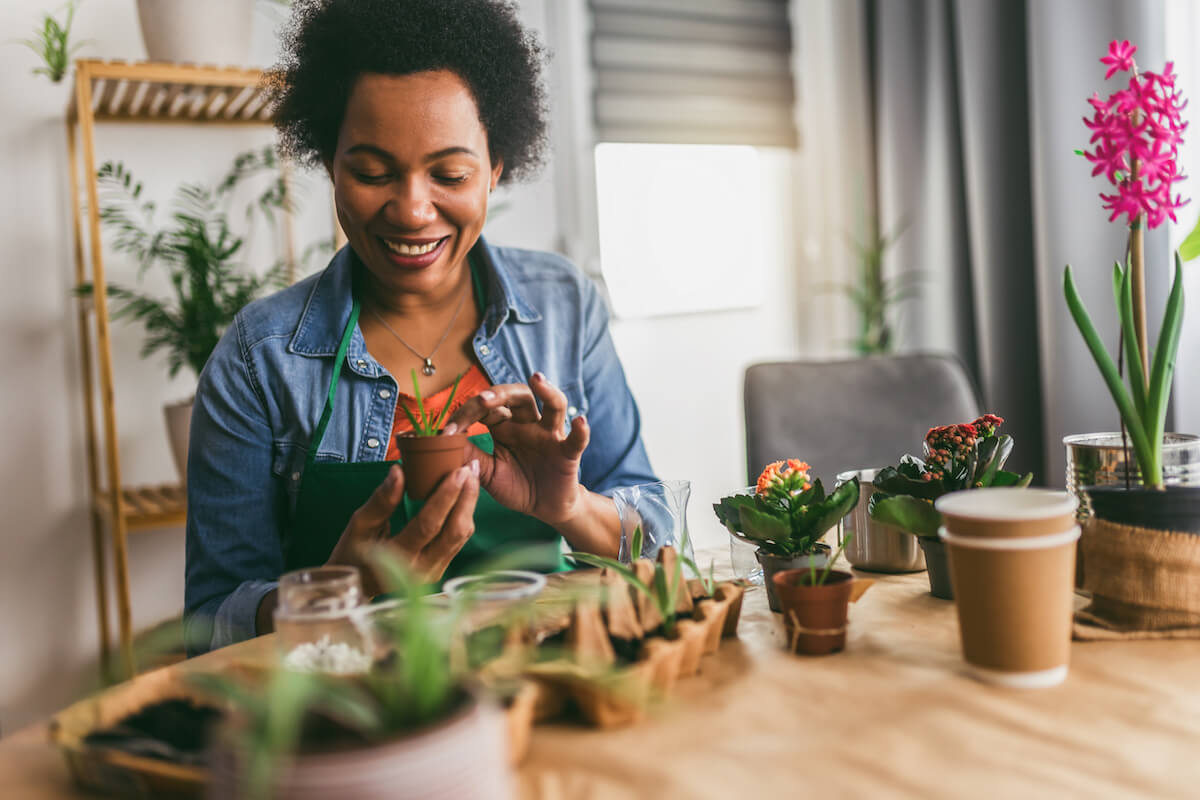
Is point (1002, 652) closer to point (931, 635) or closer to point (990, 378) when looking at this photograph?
point (931, 635)

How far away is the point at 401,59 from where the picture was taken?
1.32 metres

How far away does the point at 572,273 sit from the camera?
1.65 metres

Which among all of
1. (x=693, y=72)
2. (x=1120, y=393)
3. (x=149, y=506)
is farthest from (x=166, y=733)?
(x=693, y=72)

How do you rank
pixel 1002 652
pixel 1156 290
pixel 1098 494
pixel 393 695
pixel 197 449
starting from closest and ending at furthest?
pixel 393 695 < pixel 1002 652 < pixel 1098 494 < pixel 197 449 < pixel 1156 290

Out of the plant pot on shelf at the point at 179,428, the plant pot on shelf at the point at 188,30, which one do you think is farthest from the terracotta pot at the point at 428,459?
the plant pot on shelf at the point at 188,30

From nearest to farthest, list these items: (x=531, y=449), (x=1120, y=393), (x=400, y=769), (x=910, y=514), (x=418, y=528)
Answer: (x=400, y=769), (x=1120, y=393), (x=910, y=514), (x=418, y=528), (x=531, y=449)

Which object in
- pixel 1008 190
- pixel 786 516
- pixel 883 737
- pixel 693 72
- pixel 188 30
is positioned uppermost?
pixel 693 72

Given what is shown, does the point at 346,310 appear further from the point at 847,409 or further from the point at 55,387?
the point at 55,387

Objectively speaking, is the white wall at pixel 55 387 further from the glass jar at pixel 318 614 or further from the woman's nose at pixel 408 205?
the glass jar at pixel 318 614

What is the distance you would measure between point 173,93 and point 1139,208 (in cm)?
193

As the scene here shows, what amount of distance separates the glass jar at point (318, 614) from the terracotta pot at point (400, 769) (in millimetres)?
294

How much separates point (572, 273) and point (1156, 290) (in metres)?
1.34

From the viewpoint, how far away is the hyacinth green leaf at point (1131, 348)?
2.89ft

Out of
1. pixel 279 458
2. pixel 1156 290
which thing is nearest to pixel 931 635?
pixel 279 458
